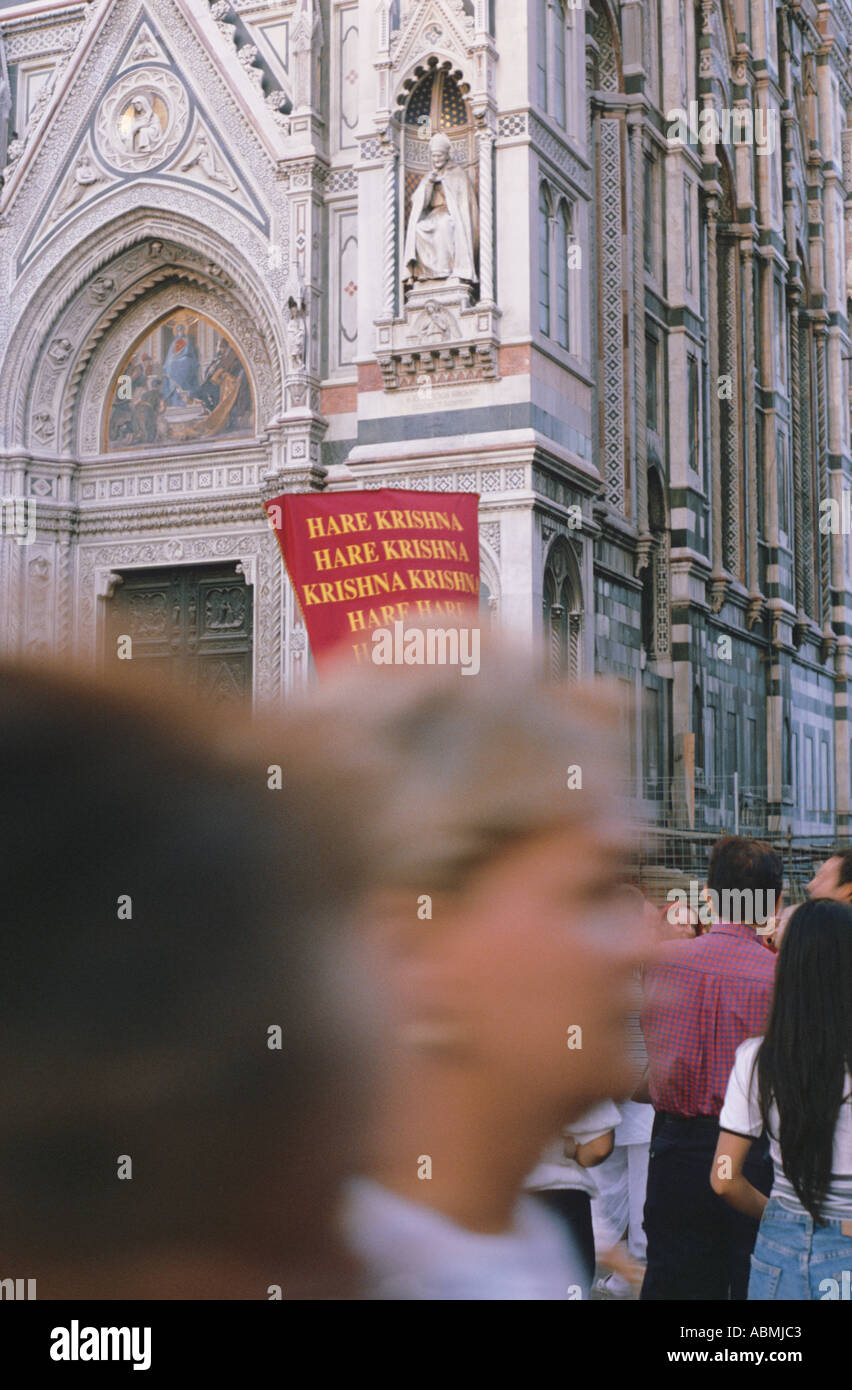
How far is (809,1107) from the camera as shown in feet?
9.94

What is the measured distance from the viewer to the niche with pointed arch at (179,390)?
17812 mm

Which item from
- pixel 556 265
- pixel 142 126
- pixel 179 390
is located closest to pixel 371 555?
pixel 556 265

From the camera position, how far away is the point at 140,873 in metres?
1.36

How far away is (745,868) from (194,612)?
1376cm

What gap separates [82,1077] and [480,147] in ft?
49.2

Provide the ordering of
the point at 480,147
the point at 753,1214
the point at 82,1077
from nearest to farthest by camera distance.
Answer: the point at 82,1077
the point at 753,1214
the point at 480,147

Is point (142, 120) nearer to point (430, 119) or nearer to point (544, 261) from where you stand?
point (430, 119)

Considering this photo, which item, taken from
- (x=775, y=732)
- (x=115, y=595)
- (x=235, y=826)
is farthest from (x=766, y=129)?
(x=235, y=826)

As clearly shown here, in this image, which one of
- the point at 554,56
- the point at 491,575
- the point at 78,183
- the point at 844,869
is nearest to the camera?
the point at 844,869

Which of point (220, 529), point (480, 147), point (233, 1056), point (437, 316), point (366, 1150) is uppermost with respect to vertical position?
point (480, 147)

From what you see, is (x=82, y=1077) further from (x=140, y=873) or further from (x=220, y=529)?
(x=220, y=529)

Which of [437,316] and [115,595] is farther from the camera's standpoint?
[115,595]

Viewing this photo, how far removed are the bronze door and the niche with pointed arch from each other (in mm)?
1707

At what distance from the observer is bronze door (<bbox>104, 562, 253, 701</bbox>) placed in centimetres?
1725
